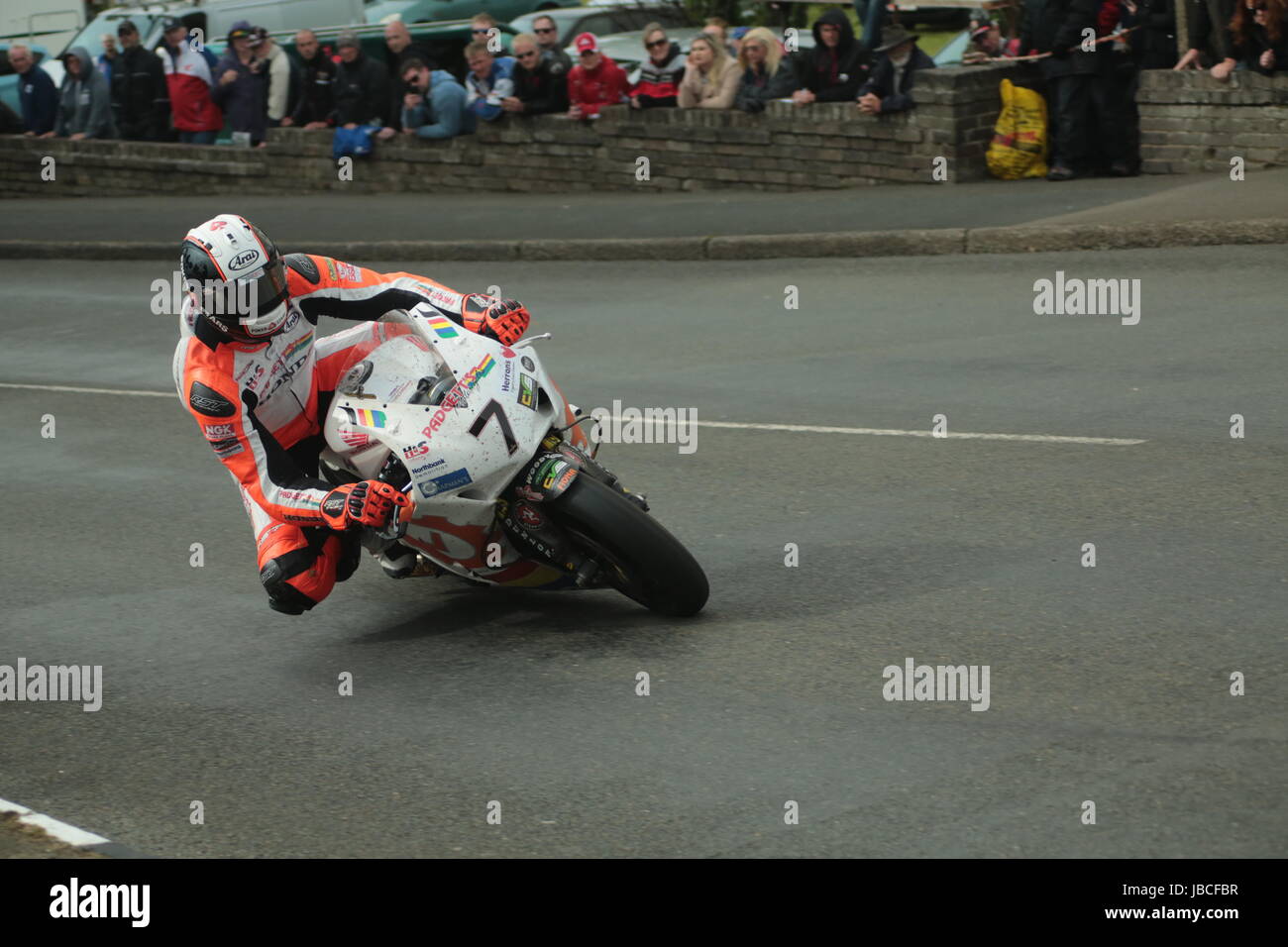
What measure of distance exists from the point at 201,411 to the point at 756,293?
804cm

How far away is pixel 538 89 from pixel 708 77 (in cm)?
221

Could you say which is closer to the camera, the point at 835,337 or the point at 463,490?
the point at 463,490

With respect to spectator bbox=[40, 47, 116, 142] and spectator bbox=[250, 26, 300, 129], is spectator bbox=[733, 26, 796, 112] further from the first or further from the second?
spectator bbox=[40, 47, 116, 142]

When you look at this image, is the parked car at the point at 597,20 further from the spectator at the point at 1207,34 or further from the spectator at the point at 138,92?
the spectator at the point at 1207,34

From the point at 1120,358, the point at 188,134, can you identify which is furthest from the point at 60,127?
the point at 1120,358

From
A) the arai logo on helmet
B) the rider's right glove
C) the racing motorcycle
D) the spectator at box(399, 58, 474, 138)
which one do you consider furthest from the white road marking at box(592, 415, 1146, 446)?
the spectator at box(399, 58, 474, 138)

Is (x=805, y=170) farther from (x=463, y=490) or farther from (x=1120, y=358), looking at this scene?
(x=463, y=490)

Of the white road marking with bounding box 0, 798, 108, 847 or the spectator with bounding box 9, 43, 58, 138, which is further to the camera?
the spectator with bounding box 9, 43, 58, 138

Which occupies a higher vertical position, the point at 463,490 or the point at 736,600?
the point at 463,490

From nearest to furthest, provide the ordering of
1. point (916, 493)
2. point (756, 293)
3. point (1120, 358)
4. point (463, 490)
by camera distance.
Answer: point (463, 490), point (916, 493), point (1120, 358), point (756, 293)

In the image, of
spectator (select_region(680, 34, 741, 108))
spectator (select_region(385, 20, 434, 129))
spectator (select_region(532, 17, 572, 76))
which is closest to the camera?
spectator (select_region(680, 34, 741, 108))

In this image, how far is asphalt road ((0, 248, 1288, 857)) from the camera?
5445 millimetres

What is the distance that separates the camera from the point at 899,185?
56.9ft
